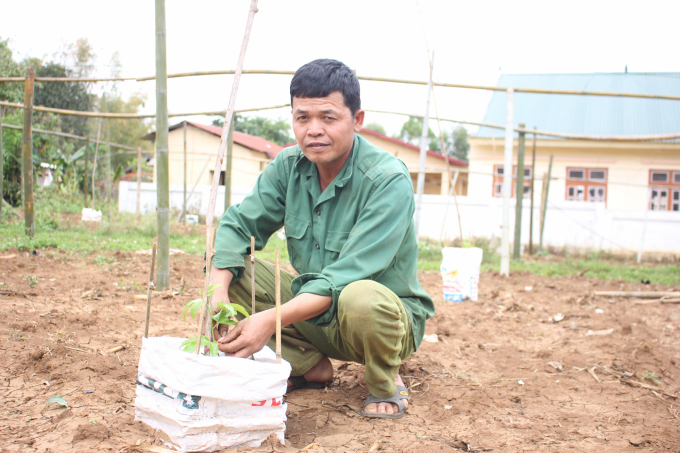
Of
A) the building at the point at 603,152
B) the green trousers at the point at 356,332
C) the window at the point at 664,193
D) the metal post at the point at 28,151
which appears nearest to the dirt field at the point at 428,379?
the green trousers at the point at 356,332

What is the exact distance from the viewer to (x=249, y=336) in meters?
1.59

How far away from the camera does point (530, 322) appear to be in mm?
3855

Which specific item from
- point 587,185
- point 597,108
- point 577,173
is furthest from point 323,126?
point 597,108

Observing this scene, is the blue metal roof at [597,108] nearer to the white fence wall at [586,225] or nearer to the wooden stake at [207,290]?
the white fence wall at [586,225]

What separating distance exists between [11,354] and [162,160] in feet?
5.59

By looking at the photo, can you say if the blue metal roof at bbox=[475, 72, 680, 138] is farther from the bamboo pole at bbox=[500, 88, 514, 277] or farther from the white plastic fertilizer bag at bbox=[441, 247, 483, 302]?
the white plastic fertilizer bag at bbox=[441, 247, 483, 302]

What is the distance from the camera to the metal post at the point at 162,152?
11.0ft

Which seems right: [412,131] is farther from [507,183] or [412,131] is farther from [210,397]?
[210,397]

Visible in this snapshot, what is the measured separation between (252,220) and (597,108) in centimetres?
1487

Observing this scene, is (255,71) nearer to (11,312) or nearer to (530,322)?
(11,312)

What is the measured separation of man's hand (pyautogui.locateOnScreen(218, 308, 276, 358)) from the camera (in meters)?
1.59

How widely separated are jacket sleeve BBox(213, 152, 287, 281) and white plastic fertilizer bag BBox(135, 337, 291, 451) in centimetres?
50

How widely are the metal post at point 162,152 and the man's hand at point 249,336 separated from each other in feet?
6.60

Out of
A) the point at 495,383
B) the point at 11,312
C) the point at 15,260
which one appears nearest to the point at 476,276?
the point at 495,383
